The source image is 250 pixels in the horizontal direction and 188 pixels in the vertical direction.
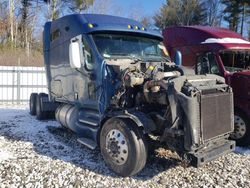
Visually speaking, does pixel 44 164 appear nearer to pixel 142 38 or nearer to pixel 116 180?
pixel 116 180

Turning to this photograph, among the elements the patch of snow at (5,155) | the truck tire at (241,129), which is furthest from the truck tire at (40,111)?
the truck tire at (241,129)

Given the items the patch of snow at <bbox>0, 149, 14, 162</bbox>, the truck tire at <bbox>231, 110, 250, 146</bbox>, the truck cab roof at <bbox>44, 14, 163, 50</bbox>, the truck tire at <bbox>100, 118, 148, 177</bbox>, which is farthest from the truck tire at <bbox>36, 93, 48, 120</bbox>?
the truck tire at <bbox>231, 110, 250, 146</bbox>

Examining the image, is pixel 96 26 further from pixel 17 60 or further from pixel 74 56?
pixel 17 60

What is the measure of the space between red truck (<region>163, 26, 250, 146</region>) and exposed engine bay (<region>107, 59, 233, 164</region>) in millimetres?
2140

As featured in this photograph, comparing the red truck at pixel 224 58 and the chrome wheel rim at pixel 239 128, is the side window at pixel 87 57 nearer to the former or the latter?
the red truck at pixel 224 58

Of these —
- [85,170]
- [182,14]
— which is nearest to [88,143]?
[85,170]

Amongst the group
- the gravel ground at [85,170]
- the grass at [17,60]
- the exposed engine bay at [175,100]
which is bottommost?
the gravel ground at [85,170]

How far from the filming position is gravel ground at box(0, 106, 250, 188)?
5164 mm

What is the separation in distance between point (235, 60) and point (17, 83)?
433 inches

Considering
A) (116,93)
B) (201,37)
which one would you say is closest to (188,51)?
(201,37)

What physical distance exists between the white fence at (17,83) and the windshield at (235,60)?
10626mm

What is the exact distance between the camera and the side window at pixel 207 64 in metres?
8.30

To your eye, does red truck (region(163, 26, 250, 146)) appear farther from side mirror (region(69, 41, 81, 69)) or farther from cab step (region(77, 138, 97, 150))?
side mirror (region(69, 41, 81, 69))

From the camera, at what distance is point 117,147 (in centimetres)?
541
